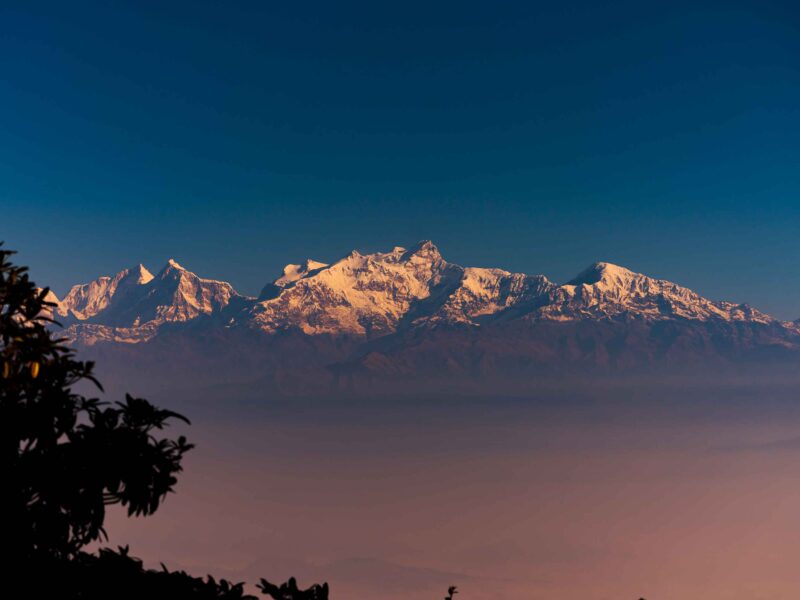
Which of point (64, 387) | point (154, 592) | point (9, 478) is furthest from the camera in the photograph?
point (64, 387)

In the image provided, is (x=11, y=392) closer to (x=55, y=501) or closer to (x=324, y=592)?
(x=55, y=501)

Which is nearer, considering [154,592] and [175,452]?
[154,592]

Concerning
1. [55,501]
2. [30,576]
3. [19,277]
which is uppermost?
[19,277]

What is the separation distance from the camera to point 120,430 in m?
23.4

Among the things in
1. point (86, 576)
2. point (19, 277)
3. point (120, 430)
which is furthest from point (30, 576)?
point (19, 277)

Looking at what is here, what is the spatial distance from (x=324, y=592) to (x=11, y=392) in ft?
29.0

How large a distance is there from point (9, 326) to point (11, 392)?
5.14ft

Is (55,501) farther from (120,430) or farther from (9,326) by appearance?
(9,326)

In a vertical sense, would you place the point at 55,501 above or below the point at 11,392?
below

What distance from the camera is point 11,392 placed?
2244 cm

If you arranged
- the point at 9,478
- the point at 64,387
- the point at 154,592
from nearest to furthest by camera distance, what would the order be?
the point at 154,592
the point at 9,478
the point at 64,387

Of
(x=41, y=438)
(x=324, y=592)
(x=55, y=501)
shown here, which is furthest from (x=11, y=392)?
(x=324, y=592)

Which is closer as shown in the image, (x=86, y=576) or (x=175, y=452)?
(x=86, y=576)

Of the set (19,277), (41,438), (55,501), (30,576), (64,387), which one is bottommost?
(30,576)
